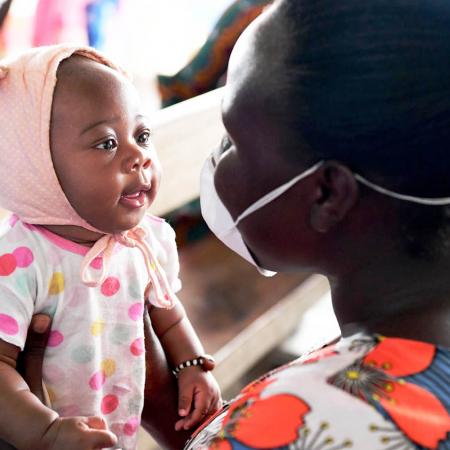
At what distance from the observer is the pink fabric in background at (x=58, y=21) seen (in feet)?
5.66

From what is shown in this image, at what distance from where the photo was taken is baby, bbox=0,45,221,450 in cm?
91

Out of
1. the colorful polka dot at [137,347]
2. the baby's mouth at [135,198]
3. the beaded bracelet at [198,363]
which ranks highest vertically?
the baby's mouth at [135,198]

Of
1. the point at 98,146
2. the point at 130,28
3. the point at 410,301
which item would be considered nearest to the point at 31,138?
the point at 98,146

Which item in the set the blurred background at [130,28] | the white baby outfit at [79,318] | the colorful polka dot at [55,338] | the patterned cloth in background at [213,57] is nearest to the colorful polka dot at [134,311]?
the white baby outfit at [79,318]

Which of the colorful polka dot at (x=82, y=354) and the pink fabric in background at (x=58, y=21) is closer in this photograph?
the colorful polka dot at (x=82, y=354)

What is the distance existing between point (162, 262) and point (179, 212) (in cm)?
123

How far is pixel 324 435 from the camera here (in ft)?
2.15

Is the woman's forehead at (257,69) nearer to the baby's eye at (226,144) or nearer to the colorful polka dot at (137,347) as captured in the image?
the baby's eye at (226,144)

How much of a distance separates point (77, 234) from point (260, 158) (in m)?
0.35

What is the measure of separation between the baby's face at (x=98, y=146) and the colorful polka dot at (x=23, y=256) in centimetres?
8

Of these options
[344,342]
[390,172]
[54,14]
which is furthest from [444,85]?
[54,14]

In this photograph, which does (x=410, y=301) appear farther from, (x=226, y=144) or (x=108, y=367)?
(x=108, y=367)

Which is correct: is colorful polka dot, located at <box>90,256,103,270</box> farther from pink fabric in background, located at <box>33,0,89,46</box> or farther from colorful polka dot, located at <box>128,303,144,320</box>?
pink fabric in background, located at <box>33,0,89,46</box>

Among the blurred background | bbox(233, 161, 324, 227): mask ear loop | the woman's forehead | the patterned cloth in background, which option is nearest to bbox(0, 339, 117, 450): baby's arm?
bbox(233, 161, 324, 227): mask ear loop
